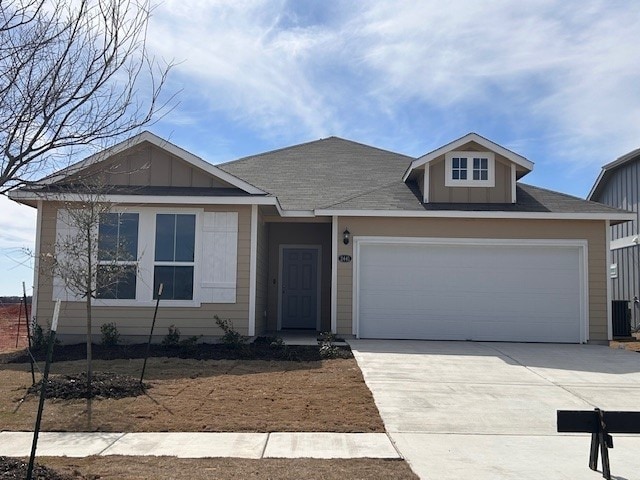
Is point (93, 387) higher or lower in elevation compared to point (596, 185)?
lower

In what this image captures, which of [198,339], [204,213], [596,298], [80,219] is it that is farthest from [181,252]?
[596,298]

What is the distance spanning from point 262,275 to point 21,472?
31.8 ft

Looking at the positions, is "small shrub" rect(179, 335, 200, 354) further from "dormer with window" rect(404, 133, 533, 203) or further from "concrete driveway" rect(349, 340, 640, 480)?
"dormer with window" rect(404, 133, 533, 203)

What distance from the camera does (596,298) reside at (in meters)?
13.6

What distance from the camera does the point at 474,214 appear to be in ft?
44.4

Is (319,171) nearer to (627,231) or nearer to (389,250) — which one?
(389,250)

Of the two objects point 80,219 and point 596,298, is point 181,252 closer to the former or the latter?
point 80,219

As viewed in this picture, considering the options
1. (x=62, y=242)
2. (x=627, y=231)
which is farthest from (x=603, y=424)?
(x=627, y=231)

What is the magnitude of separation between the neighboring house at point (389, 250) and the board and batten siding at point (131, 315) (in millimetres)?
21

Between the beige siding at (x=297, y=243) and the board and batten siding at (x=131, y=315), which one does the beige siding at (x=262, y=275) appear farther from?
the board and batten siding at (x=131, y=315)

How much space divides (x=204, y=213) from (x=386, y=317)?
4.65 m

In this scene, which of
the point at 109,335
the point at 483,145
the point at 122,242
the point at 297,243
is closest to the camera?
the point at 109,335

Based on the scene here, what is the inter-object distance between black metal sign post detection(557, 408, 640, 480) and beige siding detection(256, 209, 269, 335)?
8.72 meters

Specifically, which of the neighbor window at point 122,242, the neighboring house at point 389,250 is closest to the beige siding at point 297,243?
the neighboring house at point 389,250
